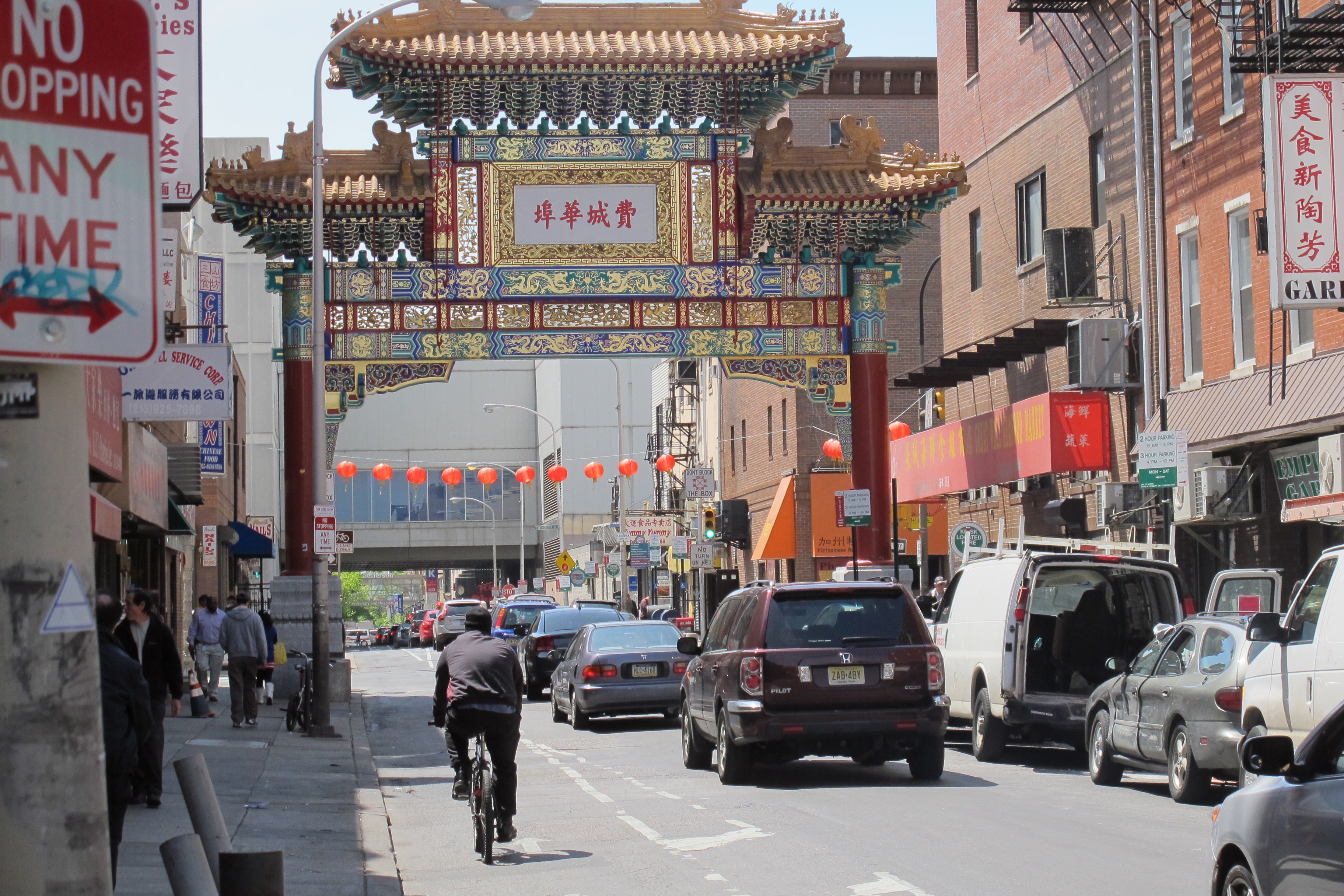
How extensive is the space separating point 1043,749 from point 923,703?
572 centimetres

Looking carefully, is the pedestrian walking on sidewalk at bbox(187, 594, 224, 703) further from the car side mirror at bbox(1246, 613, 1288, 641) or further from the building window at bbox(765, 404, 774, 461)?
the building window at bbox(765, 404, 774, 461)

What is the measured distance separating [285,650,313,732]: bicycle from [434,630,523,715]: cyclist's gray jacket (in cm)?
1055

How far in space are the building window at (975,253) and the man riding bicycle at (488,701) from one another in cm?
2381

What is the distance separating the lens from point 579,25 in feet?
98.9

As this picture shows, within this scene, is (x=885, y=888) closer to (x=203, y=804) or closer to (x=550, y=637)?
(x=203, y=804)

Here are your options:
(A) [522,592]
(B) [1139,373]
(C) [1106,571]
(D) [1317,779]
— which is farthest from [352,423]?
(D) [1317,779]

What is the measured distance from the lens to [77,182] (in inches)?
163

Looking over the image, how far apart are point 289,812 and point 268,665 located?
1251 cm

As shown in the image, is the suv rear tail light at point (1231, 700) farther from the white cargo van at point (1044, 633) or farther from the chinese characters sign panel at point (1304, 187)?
the chinese characters sign panel at point (1304, 187)

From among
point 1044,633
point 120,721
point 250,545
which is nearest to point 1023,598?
point 1044,633

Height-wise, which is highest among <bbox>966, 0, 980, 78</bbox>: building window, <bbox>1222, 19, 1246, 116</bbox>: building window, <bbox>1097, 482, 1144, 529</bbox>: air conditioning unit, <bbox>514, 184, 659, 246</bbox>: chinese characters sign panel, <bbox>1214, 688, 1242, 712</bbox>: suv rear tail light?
<bbox>966, 0, 980, 78</bbox>: building window

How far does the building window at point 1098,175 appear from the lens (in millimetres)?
28266

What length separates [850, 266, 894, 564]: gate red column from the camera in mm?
29312

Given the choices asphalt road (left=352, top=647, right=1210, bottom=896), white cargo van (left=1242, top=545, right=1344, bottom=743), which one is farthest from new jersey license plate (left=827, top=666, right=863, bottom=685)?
white cargo van (left=1242, top=545, right=1344, bottom=743)
